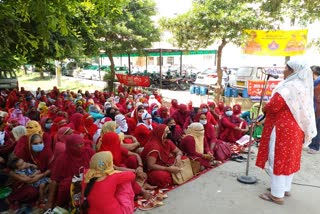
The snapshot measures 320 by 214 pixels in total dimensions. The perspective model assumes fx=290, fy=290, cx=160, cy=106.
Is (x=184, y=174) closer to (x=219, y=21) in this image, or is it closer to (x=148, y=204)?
(x=148, y=204)

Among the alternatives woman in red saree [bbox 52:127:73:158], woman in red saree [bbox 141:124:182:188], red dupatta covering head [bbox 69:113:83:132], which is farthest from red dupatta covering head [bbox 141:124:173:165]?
red dupatta covering head [bbox 69:113:83:132]

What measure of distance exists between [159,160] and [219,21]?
234 inches

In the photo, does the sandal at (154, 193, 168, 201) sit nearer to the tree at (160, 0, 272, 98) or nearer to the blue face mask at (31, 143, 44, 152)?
the blue face mask at (31, 143, 44, 152)

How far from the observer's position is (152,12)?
15.0 metres

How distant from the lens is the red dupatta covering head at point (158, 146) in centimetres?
384

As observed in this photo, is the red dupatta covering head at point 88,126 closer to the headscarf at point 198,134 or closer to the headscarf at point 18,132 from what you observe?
the headscarf at point 18,132

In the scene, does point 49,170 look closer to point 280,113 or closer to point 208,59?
point 280,113

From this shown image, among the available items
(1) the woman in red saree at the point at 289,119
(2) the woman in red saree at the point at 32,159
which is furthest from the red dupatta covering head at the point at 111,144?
(1) the woman in red saree at the point at 289,119

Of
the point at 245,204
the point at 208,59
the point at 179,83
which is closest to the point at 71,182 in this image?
the point at 245,204

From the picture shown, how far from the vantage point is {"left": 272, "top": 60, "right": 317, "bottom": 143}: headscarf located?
10.4 feet

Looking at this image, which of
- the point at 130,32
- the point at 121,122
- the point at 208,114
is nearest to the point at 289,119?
the point at 208,114

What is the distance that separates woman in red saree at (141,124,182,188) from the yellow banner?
21.9ft

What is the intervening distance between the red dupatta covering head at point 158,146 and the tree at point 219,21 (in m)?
5.68

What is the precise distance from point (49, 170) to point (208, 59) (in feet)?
95.7
